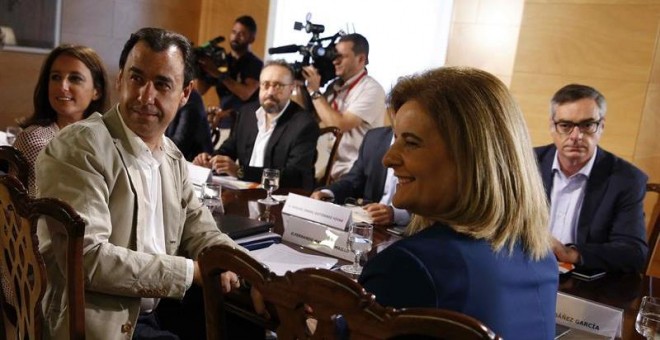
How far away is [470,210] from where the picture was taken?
38.4 inches

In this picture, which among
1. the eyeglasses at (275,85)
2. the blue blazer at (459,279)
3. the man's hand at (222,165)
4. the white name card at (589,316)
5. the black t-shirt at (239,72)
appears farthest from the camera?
the black t-shirt at (239,72)

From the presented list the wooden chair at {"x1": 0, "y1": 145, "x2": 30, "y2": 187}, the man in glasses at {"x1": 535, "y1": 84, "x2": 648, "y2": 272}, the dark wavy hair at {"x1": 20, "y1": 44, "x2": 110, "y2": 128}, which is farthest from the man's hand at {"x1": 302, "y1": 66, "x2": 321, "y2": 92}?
Answer: the wooden chair at {"x1": 0, "y1": 145, "x2": 30, "y2": 187}

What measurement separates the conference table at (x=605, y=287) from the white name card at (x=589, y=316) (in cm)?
3

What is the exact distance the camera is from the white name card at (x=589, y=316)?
4.63 ft

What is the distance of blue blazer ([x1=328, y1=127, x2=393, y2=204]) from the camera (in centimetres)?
296

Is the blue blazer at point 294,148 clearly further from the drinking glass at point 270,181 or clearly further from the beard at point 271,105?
the drinking glass at point 270,181

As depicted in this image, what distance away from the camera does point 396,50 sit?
5270mm

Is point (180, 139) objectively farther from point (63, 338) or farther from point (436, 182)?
point (436, 182)

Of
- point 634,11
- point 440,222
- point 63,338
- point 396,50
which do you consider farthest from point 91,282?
point 396,50

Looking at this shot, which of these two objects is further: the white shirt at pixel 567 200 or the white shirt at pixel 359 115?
the white shirt at pixel 359 115

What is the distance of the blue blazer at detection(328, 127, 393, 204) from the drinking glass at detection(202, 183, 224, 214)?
937 millimetres

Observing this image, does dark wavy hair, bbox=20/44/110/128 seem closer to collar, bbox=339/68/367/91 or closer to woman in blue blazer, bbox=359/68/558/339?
woman in blue blazer, bbox=359/68/558/339

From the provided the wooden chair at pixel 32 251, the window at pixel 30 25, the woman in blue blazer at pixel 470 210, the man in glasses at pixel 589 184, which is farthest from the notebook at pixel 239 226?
the window at pixel 30 25

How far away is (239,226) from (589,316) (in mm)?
998
